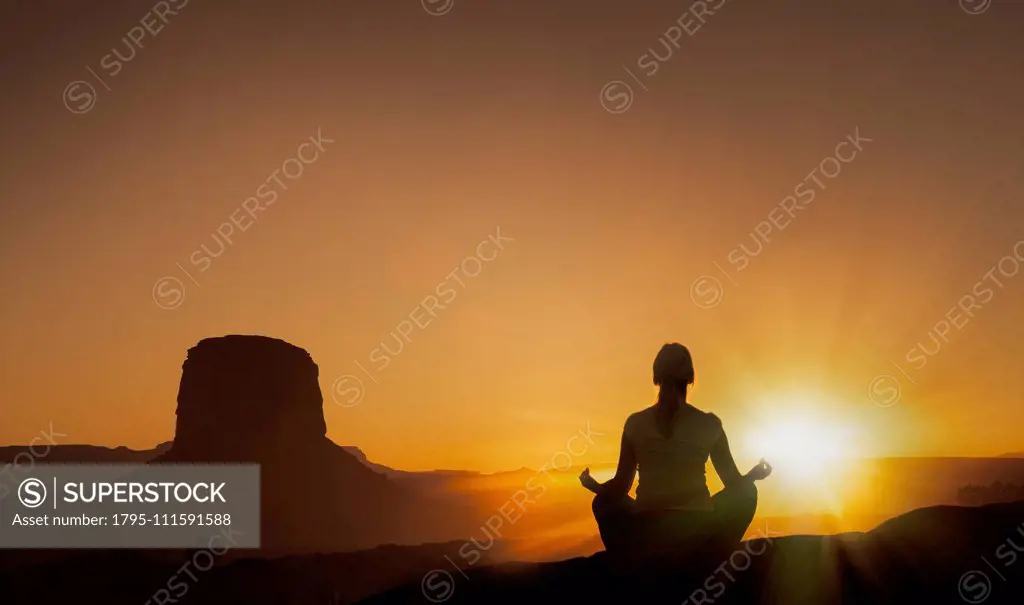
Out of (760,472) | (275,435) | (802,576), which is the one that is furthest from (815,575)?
(275,435)

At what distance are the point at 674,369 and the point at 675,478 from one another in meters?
1.05

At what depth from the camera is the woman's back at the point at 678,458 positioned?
880 centimetres

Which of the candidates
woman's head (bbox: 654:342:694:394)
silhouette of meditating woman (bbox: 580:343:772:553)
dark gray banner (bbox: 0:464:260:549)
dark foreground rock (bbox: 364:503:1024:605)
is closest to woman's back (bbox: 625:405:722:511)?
silhouette of meditating woman (bbox: 580:343:772:553)

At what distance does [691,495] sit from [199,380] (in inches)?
5132

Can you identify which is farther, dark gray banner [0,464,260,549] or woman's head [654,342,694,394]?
dark gray banner [0,464,260,549]

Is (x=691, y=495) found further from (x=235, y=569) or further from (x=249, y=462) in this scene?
(x=249, y=462)

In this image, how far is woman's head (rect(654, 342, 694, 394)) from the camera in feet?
28.9

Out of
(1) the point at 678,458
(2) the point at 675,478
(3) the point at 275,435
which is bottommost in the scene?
(2) the point at 675,478

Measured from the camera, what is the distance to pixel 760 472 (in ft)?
29.1

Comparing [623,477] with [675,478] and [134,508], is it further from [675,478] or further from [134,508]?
[134,508]

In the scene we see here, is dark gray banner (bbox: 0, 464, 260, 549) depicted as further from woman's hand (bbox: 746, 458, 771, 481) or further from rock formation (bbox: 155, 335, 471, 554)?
woman's hand (bbox: 746, 458, 771, 481)

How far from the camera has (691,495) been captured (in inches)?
347

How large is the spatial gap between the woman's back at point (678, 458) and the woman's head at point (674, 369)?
24 cm

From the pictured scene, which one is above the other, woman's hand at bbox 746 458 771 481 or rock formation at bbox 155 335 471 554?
rock formation at bbox 155 335 471 554
